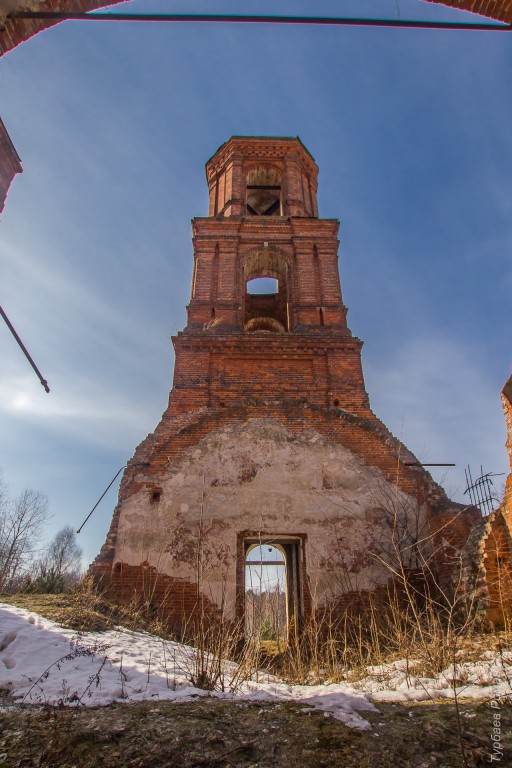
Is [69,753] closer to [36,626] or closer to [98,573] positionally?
[36,626]

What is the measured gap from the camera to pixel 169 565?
25.6ft

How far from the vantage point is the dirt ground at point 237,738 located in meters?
2.32

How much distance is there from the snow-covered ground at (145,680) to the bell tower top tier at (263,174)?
12.4 metres

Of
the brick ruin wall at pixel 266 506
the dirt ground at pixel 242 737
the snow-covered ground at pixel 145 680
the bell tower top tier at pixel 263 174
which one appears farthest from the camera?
the bell tower top tier at pixel 263 174

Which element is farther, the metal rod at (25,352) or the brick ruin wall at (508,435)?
the brick ruin wall at (508,435)

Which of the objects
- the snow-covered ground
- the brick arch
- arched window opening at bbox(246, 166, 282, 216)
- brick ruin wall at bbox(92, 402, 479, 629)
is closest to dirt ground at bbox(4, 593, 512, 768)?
the snow-covered ground

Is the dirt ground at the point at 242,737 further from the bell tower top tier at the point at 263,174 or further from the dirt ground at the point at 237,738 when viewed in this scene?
the bell tower top tier at the point at 263,174

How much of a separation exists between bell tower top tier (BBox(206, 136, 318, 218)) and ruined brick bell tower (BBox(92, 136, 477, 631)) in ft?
11.0

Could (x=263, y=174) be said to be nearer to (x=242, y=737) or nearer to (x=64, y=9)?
(x=64, y=9)

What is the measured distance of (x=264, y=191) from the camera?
15.9 m

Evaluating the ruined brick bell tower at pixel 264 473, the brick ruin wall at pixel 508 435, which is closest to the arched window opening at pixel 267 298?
the ruined brick bell tower at pixel 264 473

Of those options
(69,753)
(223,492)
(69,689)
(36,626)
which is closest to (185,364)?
(223,492)

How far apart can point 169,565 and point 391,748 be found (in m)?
5.85

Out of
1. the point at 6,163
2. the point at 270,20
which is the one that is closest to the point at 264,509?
the point at 6,163
